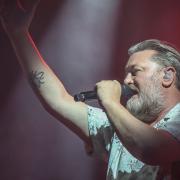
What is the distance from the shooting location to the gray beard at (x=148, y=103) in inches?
55.0

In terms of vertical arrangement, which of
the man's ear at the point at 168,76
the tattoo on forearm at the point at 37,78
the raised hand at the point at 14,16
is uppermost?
the raised hand at the point at 14,16

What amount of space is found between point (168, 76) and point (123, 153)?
282 mm

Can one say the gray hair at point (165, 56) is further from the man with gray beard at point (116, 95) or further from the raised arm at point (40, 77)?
the raised arm at point (40, 77)

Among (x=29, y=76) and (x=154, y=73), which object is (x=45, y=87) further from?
(x=154, y=73)

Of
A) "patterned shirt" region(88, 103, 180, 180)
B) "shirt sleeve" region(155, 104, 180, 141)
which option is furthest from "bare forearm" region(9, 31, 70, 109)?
"shirt sleeve" region(155, 104, 180, 141)

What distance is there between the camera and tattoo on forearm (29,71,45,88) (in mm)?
1478

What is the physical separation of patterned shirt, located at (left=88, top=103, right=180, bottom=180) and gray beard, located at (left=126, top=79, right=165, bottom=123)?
0.07 metres

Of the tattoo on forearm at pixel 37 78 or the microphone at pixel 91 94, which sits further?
the tattoo on forearm at pixel 37 78

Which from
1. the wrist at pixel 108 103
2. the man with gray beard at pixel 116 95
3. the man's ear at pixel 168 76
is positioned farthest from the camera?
the man's ear at pixel 168 76

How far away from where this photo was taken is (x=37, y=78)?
4.85 feet

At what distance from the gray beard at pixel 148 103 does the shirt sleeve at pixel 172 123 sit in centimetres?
8

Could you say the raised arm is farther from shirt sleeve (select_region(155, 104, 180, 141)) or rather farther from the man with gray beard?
shirt sleeve (select_region(155, 104, 180, 141))

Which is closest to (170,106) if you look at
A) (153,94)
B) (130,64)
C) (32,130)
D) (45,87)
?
(153,94)

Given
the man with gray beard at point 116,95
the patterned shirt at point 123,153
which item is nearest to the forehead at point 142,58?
the man with gray beard at point 116,95
